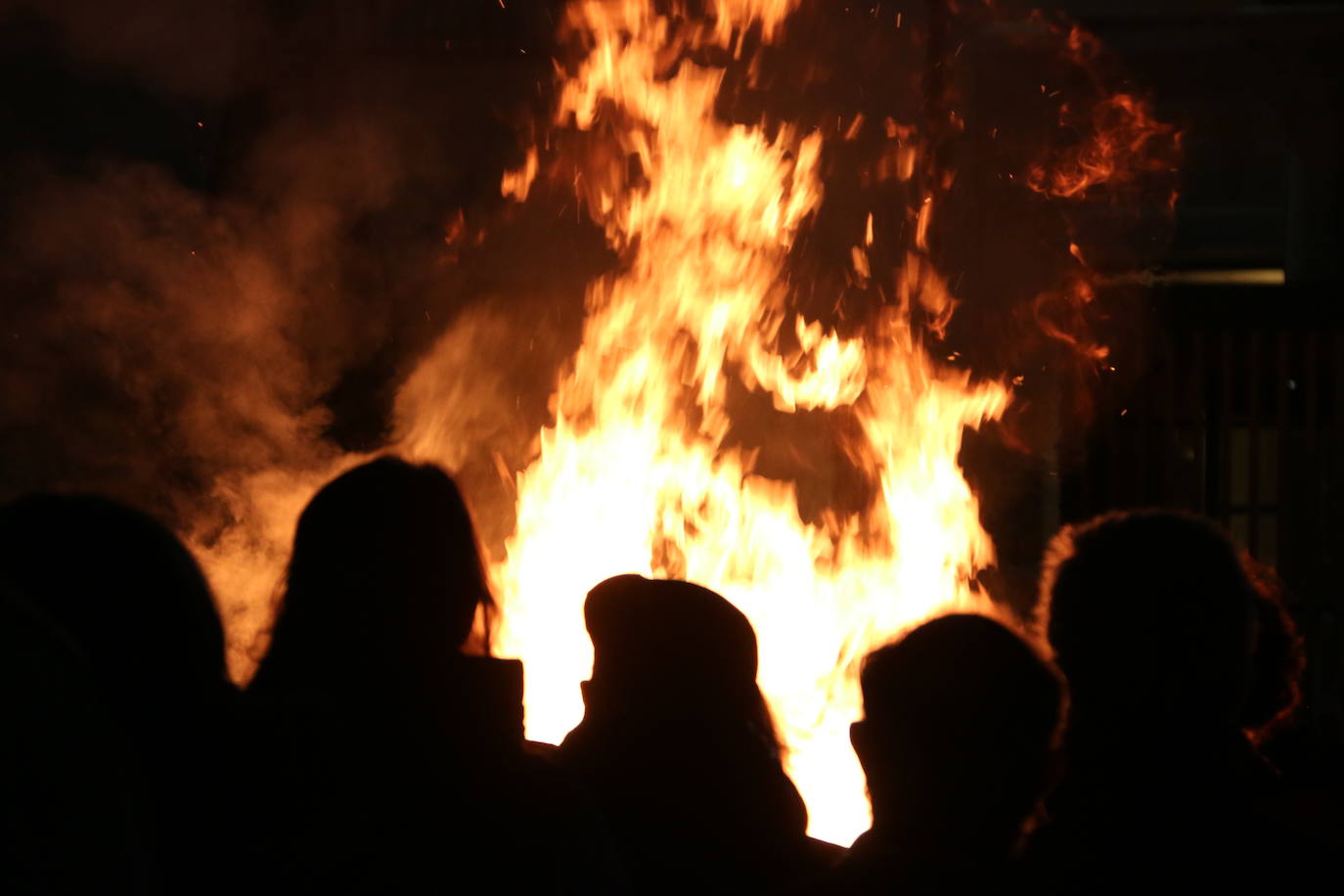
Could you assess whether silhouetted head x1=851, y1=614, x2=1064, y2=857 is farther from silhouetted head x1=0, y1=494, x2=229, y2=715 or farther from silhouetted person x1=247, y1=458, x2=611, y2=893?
silhouetted head x1=0, y1=494, x2=229, y2=715

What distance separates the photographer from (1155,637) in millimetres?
1652

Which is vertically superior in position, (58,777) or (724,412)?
(724,412)

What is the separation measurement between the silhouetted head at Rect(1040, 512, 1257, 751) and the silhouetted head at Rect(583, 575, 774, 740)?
0.61 metres

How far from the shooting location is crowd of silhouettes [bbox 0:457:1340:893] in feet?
4.39

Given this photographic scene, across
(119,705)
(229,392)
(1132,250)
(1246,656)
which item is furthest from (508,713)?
(1132,250)

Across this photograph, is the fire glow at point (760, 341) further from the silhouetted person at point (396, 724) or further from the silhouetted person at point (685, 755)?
the silhouetted person at point (396, 724)

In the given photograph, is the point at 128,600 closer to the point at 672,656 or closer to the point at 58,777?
the point at 58,777

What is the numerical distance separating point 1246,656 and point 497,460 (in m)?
5.58

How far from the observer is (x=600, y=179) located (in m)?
6.96

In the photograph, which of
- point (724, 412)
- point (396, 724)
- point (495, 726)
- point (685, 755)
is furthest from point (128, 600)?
point (724, 412)

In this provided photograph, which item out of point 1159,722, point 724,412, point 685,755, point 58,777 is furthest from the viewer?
point 724,412

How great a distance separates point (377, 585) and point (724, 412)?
5.32 meters

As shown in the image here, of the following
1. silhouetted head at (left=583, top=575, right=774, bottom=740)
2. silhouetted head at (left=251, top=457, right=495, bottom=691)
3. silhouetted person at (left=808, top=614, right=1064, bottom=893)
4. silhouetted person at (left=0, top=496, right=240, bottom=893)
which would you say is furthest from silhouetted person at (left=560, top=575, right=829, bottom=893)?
silhouetted person at (left=0, top=496, right=240, bottom=893)

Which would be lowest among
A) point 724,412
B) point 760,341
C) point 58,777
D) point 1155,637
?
point 58,777
